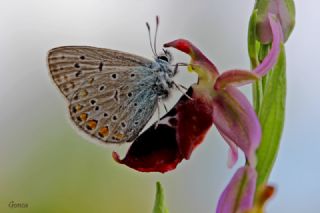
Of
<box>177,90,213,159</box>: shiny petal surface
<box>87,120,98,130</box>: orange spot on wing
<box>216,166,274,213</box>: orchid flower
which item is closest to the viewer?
<box>216,166,274,213</box>: orchid flower

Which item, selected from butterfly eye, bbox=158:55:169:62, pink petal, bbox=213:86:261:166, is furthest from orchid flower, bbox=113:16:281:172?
butterfly eye, bbox=158:55:169:62

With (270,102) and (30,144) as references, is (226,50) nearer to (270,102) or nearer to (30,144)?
(30,144)

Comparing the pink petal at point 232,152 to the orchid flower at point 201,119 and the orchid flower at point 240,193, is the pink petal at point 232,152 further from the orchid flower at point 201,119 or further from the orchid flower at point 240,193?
the orchid flower at point 240,193

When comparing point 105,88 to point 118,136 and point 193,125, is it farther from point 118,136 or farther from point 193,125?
point 193,125

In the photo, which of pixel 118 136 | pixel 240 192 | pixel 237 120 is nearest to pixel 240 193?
pixel 240 192

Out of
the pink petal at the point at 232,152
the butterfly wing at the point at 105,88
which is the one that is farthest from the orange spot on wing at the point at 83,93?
the pink petal at the point at 232,152

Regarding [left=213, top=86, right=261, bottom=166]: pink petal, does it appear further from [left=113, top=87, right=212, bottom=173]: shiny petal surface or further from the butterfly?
the butterfly
